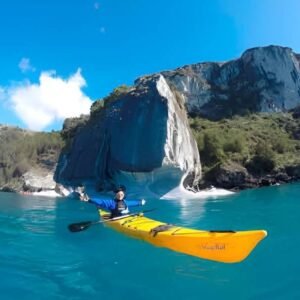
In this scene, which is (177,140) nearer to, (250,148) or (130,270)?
(250,148)

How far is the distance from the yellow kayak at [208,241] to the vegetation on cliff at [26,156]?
4918cm

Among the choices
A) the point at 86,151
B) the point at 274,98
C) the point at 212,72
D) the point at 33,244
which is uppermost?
the point at 212,72

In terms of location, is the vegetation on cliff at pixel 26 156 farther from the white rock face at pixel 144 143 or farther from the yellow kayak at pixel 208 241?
the yellow kayak at pixel 208 241

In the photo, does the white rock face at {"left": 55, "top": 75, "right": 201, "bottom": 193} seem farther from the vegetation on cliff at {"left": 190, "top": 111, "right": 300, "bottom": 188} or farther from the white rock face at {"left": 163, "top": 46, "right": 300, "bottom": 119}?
the white rock face at {"left": 163, "top": 46, "right": 300, "bottom": 119}

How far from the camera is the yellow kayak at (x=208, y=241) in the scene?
7754mm

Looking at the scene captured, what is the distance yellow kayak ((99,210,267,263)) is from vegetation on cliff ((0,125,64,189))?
4918 cm

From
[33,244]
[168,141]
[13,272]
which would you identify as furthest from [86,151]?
[13,272]

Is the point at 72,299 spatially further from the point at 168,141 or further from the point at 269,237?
the point at 168,141

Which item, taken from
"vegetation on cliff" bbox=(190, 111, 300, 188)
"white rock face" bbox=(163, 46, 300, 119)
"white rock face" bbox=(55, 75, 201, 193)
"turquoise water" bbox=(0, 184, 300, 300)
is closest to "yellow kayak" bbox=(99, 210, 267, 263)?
"turquoise water" bbox=(0, 184, 300, 300)

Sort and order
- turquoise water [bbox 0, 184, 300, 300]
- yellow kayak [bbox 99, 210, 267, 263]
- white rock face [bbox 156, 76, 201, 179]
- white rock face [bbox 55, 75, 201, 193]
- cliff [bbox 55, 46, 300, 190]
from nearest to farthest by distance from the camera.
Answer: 1. turquoise water [bbox 0, 184, 300, 300]
2. yellow kayak [bbox 99, 210, 267, 263]
3. white rock face [bbox 156, 76, 201, 179]
4. white rock face [bbox 55, 75, 201, 193]
5. cliff [bbox 55, 46, 300, 190]

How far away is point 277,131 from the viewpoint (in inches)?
2778

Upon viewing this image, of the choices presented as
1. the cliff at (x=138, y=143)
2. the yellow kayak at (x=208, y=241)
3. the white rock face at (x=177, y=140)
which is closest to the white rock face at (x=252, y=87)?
the cliff at (x=138, y=143)

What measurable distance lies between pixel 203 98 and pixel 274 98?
17.4 meters

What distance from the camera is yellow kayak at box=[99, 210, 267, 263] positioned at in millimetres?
7754
